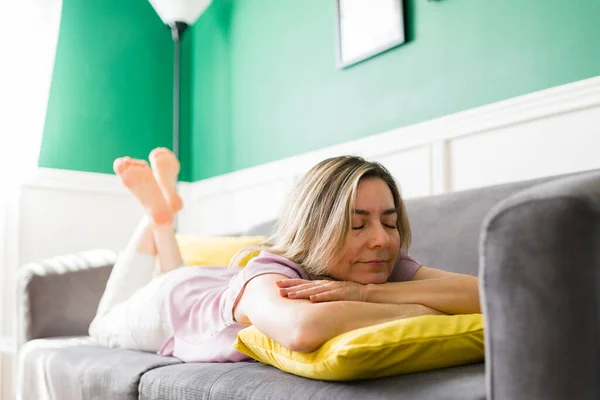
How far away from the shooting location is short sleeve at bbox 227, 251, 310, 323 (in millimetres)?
1087

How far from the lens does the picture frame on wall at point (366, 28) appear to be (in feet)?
7.15

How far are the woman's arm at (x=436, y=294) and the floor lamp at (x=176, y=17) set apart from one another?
7.67 feet

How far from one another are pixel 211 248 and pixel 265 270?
104 cm

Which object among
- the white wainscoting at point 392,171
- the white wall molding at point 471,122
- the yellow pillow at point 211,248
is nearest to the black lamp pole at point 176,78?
the white wainscoting at point 392,171

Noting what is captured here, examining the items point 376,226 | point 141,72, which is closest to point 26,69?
point 141,72

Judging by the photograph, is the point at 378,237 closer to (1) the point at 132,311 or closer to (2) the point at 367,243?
(2) the point at 367,243

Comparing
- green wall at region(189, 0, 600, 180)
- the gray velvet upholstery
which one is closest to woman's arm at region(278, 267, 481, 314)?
the gray velvet upholstery

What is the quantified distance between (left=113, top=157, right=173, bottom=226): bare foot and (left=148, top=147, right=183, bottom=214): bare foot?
0.14 m

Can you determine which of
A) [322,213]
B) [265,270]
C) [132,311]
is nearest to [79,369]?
[132,311]

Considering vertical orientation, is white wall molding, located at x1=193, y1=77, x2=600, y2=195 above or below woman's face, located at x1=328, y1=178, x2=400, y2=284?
above

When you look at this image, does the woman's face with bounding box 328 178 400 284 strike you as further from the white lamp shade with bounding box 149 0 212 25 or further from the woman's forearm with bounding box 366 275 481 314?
the white lamp shade with bounding box 149 0 212 25

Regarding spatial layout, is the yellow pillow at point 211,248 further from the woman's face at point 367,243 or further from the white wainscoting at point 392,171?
the woman's face at point 367,243

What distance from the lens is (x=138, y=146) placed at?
3.29 meters

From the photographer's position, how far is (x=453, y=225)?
4.92 feet
